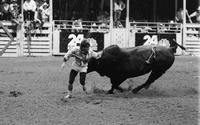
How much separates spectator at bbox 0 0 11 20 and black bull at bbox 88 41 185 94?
11381 mm

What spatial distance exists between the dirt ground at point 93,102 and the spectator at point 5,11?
6.29m

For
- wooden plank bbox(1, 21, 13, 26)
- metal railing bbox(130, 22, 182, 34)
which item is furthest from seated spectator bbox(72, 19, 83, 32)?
wooden plank bbox(1, 21, 13, 26)

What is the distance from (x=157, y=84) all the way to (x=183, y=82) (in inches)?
36.4

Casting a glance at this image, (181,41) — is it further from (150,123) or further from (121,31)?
(150,123)

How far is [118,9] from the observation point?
25812 millimetres

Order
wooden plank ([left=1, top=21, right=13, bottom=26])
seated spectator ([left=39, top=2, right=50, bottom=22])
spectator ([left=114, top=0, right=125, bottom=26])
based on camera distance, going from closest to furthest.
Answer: wooden plank ([left=1, top=21, right=13, bottom=26]) < seated spectator ([left=39, top=2, right=50, bottom=22]) < spectator ([left=114, top=0, right=125, bottom=26])

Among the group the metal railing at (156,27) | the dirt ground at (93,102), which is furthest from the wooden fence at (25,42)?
the dirt ground at (93,102)

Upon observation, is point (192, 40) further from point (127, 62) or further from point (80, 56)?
point (80, 56)

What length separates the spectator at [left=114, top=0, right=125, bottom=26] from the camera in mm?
25812

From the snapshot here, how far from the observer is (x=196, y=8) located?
28.8 m

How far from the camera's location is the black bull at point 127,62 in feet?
42.6

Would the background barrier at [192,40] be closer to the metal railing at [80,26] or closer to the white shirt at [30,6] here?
the metal railing at [80,26]

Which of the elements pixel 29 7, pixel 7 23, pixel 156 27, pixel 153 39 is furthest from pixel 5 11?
pixel 156 27

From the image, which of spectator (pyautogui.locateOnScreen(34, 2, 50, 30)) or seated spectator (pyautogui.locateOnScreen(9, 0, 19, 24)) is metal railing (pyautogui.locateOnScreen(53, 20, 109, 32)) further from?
seated spectator (pyautogui.locateOnScreen(9, 0, 19, 24))
